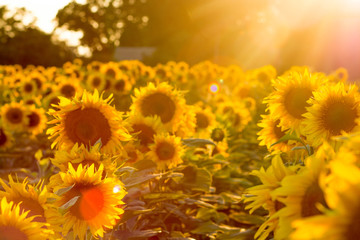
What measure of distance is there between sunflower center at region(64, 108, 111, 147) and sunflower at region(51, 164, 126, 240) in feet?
2.59

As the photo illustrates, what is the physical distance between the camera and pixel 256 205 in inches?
70.7

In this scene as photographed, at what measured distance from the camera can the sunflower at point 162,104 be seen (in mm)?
4117

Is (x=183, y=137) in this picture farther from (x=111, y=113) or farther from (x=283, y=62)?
(x=283, y=62)

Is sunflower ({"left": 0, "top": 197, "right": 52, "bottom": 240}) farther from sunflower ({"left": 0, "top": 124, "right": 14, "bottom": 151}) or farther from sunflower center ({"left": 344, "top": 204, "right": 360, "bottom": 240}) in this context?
sunflower ({"left": 0, "top": 124, "right": 14, "bottom": 151})

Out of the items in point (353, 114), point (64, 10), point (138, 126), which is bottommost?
point (353, 114)

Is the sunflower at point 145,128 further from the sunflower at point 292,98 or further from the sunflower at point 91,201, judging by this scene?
the sunflower at point 91,201

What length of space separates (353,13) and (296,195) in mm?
31214

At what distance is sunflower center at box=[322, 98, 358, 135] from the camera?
2516mm

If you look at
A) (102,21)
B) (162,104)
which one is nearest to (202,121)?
(162,104)

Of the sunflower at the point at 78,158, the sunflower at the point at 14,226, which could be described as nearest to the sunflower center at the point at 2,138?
the sunflower at the point at 78,158

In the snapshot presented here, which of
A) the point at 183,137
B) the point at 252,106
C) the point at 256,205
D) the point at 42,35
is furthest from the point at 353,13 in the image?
the point at 256,205

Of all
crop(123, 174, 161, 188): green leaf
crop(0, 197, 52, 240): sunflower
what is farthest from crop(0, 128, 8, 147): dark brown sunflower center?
crop(0, 197, 52, 240): sunflower

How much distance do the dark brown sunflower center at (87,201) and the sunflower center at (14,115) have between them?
5108mm

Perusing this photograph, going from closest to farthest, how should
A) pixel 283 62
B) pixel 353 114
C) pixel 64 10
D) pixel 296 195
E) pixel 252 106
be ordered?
pixel 296 195, pixel 353 114, pixel 252 106, pixel 283 62, pixel 64 10
